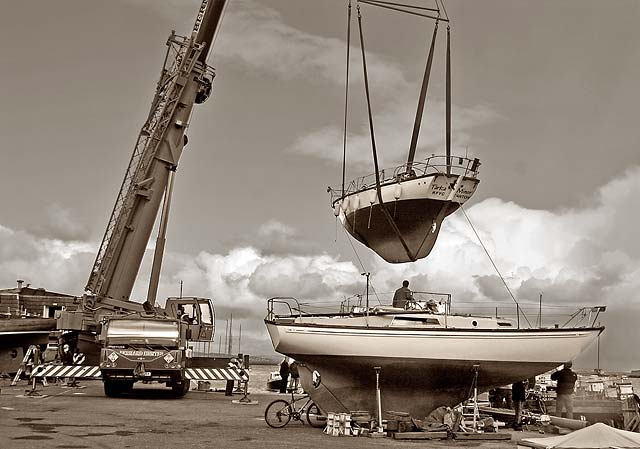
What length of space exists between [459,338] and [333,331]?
3247 millimetres

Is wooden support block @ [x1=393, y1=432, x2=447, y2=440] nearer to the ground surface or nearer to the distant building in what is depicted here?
the ground surface

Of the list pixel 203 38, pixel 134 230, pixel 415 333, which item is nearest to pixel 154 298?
pixel 134 230

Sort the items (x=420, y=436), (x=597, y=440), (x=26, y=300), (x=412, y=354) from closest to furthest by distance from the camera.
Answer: (x=597, y=440)
(x=420, y=436)
(x=412, y=354)
(x=26, y=300)

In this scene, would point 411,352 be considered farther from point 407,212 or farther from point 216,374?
point 216,374

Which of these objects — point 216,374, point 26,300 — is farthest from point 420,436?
point 26,300

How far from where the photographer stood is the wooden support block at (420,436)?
16062 millimetres

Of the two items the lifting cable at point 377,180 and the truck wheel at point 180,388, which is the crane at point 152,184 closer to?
the truck wheel at point 180,388

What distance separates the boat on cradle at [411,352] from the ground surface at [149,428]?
163 cm

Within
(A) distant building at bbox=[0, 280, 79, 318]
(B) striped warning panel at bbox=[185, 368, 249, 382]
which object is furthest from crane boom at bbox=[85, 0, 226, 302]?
(A) distant building at bbox=[0, 280, 79, 318]

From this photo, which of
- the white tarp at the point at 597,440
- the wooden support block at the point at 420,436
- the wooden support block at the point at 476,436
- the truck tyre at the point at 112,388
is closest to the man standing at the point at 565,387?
the wooden support block at the point at 476,436

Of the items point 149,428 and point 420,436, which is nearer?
point 149,428

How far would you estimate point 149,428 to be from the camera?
15.5 metres

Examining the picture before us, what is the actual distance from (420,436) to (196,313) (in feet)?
50.8

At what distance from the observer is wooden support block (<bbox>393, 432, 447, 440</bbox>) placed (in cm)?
1606
